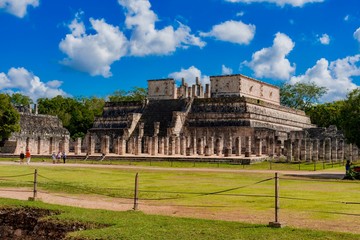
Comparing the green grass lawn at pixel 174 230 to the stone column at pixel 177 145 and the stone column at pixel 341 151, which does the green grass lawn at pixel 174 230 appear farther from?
the stone column at pixel 341 151

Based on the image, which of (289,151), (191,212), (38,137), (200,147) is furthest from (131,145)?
(191,212)

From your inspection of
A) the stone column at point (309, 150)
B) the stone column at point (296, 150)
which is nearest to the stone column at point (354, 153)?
the stone column at point (309, 150)

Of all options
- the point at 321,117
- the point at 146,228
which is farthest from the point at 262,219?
the point at 321,117

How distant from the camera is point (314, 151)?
42906 mm

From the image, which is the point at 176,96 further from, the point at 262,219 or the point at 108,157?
the point at 262,219

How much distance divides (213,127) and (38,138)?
747 inches

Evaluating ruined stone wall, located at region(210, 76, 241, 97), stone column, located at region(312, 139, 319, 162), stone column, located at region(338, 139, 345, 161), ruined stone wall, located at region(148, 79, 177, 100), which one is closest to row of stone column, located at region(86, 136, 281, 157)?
stone column, located at region(312, 139, 319, 162)

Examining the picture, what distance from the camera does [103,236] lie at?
9844mm

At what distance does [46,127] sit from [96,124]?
257 inches

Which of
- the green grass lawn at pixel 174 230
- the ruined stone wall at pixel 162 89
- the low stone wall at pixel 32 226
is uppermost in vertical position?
the ruined stone wall at pixel 162 89

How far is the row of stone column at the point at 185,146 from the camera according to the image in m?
45.7

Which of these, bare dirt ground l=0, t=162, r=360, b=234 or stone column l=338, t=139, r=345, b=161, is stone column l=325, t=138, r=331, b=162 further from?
bare dirt ground l=0, t=162, r=360, b=234

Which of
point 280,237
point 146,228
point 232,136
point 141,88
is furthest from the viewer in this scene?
point 141,88

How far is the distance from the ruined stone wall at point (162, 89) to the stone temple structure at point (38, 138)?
13.5 meters
